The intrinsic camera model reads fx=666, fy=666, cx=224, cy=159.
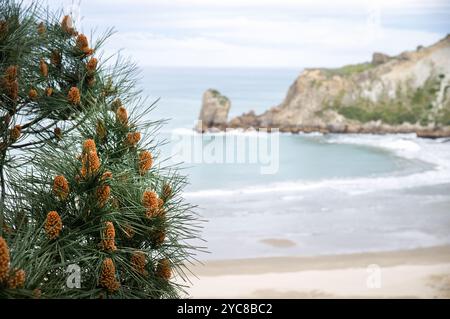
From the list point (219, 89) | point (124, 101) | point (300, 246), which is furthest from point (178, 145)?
point (124, 101)

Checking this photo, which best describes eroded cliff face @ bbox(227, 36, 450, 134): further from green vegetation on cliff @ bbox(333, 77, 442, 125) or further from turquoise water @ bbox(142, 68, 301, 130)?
turquoise water @ bbox(142, 68, 301, 130)

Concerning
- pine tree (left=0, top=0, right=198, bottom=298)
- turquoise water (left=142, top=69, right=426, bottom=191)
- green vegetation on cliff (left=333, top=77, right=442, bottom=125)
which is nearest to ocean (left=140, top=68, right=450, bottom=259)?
turquoise water (left=142, top=69, right=426, bottom=191)

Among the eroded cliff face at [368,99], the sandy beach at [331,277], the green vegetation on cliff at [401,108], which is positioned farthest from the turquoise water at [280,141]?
the sandy beach at [331,277]

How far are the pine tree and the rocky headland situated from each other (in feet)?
14.0

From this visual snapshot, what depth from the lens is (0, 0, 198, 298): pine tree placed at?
807 mm

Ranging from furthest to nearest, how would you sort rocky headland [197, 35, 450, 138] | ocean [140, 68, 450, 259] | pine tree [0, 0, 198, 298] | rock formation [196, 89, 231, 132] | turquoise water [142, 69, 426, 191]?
1. rock formation [196, 89, 231, 132]
2. rocky headland [197, 35, 450, 138]
3. turquoise water [142, 69, 426, 191]
4. ocean [140, 68, 450, 259]
5. pine tree [0, 0, 198, 298]

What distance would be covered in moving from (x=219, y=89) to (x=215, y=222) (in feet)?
5.13

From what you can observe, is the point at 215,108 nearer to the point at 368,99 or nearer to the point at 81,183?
the point at 368,99

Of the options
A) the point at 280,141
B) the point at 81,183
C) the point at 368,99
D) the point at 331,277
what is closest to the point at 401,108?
the point at 368,99

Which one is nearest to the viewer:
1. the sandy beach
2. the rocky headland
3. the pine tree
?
the pine tree

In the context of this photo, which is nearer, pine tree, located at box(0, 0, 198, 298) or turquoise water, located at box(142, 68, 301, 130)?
pine tree, located at box(0, 0, 198, 298)

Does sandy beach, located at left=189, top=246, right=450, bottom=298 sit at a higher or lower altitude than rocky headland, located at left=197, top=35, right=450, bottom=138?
lower

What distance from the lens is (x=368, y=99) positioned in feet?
19.4
